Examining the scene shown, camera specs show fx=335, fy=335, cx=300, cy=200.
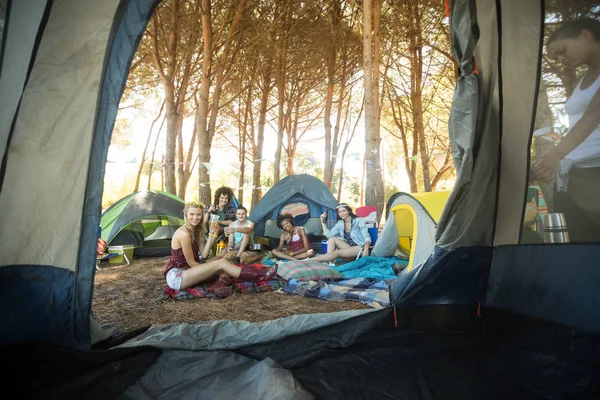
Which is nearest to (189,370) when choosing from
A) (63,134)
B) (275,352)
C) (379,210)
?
(275,352)

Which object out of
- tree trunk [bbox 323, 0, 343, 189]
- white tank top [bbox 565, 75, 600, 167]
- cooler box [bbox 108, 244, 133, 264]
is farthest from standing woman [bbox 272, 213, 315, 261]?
tree trunk [bbox 323, 0, 343, 189]

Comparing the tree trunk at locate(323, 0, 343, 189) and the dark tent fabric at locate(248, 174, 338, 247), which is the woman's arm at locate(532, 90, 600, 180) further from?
the tree trunk at locate(323, 0, 343, 189)

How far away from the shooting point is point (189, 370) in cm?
185

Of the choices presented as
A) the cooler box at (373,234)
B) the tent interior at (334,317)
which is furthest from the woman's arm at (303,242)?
the tent interior at (334,317)

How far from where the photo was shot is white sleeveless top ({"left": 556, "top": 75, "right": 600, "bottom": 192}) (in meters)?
1.70

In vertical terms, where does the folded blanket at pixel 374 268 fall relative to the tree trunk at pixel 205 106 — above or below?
below

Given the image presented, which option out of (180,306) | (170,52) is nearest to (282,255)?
(180,306)

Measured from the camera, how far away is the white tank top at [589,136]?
170cm

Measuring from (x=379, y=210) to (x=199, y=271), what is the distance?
4149mm

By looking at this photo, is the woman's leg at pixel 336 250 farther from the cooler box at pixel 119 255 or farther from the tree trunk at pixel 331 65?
the tree trunk at pixel 331 65

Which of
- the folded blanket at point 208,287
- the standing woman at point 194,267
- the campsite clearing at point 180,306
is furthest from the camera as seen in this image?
the standing woman at point 194,267

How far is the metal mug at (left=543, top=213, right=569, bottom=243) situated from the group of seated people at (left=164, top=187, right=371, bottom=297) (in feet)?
9.52

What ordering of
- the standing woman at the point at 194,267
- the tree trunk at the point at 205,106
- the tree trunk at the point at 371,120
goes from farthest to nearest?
the tree trunk at the point at 205,106 → the tree trunk at the point at 371,120 → the standing woman at the point at 194,267

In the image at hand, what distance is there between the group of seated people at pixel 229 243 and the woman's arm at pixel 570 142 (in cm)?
297
